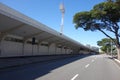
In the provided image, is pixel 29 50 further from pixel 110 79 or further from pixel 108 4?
pixel 110 79

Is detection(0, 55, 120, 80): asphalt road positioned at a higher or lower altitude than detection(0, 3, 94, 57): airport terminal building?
lower

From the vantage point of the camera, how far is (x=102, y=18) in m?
43.4

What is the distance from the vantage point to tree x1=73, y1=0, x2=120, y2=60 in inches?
1619

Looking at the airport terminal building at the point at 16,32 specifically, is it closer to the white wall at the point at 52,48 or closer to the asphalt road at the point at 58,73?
the asphalt road at the point at 58,73

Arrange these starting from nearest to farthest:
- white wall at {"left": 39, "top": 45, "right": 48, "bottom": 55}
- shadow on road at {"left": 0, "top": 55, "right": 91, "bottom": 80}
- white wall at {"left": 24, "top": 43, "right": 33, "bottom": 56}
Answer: shadow on road at {"left": 0, "top": 55, "right": 91, "bottom": 80} → white wall at {"left": 24, "top": 43, "right": 33, "bottom": 56} → white wall at {"left": 39, "top": 45, "right": 48, "bottom": 55}

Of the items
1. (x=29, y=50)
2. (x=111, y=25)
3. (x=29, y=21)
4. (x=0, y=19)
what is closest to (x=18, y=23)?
(x=29, y=21)

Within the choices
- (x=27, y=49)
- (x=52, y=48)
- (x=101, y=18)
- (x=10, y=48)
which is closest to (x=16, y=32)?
(x=10, y=48)

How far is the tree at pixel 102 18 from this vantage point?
41.1 metres

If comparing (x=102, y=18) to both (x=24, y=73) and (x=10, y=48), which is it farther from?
(x=24, y=73)

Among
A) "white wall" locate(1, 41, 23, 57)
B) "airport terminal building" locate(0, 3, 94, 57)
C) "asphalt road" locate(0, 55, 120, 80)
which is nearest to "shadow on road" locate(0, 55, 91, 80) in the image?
"asphalt road" locate(0, 55, 120, 80)

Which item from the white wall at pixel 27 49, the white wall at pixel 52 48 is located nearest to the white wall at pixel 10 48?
the white wall at pixel 27 49

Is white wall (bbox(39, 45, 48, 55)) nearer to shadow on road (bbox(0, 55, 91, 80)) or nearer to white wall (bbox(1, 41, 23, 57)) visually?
white wall (bbox(1, 41, 23, 57))

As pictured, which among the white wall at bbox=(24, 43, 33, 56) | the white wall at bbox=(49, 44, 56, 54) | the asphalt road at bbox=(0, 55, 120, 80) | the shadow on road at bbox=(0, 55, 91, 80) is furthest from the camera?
the white wall at bbox=(49, 44, 56, 54)

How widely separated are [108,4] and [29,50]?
641 inches
